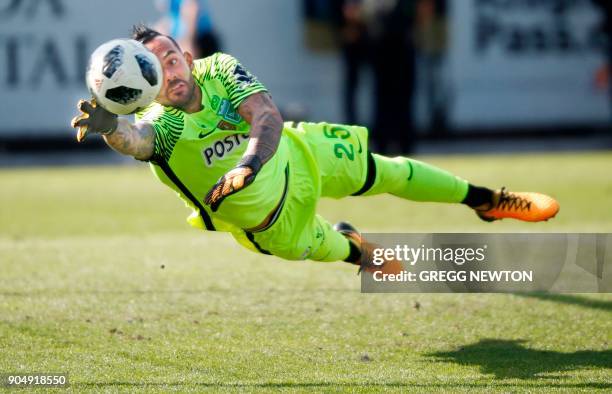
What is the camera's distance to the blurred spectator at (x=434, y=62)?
18953 mm

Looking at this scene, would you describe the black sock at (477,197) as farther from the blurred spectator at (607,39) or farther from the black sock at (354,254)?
the blurred spectator at (607,39)

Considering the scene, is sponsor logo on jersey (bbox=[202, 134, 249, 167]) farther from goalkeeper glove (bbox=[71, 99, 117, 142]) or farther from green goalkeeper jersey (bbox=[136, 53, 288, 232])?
goalkeeper glove (bbox=[71, 99, 117, 142])

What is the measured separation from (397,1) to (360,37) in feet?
3.78

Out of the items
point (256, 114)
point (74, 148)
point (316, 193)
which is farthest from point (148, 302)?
point (74, 148)

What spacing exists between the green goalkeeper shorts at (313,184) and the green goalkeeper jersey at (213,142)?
0.68 ft

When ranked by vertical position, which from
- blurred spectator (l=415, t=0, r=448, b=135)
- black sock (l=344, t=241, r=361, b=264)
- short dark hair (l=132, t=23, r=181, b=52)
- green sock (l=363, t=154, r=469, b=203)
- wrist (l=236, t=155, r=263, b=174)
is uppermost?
short dark hair (l=132, t=23, r=181, b=52)

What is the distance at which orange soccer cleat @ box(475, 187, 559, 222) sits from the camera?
6738 mm

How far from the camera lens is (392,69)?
16828mm

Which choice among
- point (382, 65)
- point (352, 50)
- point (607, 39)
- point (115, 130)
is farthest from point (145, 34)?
point (607, 39)

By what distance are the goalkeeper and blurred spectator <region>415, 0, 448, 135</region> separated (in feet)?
40.6

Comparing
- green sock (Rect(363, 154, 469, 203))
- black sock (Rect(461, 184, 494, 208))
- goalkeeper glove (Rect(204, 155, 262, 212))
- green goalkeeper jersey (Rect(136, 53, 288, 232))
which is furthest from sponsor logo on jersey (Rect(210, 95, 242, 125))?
black sock (Rect(461, 184, 494, 208))

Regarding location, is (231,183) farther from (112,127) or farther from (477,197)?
(477,197)

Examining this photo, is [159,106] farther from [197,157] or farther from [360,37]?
[360,37]

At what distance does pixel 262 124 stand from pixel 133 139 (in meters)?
0.63
